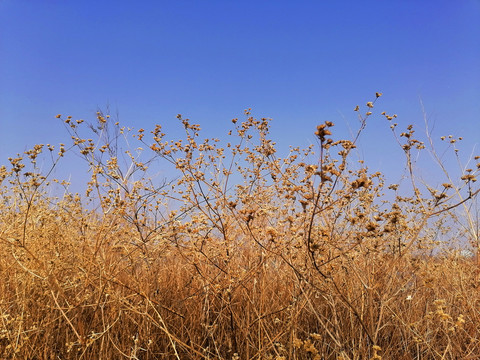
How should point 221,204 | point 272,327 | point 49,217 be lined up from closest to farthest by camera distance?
point 272,327, point 221,204, point 49,217

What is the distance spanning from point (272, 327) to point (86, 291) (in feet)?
4.09

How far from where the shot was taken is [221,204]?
2.76 meters

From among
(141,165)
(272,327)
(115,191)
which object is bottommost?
(272,327)

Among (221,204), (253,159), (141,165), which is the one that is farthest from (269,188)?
(141,165)

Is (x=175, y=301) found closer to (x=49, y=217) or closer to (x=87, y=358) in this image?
(x=87, y=358)

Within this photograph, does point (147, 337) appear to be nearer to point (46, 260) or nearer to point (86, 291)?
point (86, 291)

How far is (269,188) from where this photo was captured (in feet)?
12.0

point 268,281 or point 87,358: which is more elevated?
point 268,281

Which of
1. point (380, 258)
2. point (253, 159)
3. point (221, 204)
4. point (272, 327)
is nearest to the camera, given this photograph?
point (272, 327)

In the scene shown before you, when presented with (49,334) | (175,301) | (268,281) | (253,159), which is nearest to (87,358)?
(49,334)

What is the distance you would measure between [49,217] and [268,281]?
6.36 ft

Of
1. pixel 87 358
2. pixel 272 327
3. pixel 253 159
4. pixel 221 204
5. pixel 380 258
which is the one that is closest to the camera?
pixel 87 358

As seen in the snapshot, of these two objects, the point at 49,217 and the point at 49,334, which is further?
the point at 49,217

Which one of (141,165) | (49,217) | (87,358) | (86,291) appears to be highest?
(141,165)
